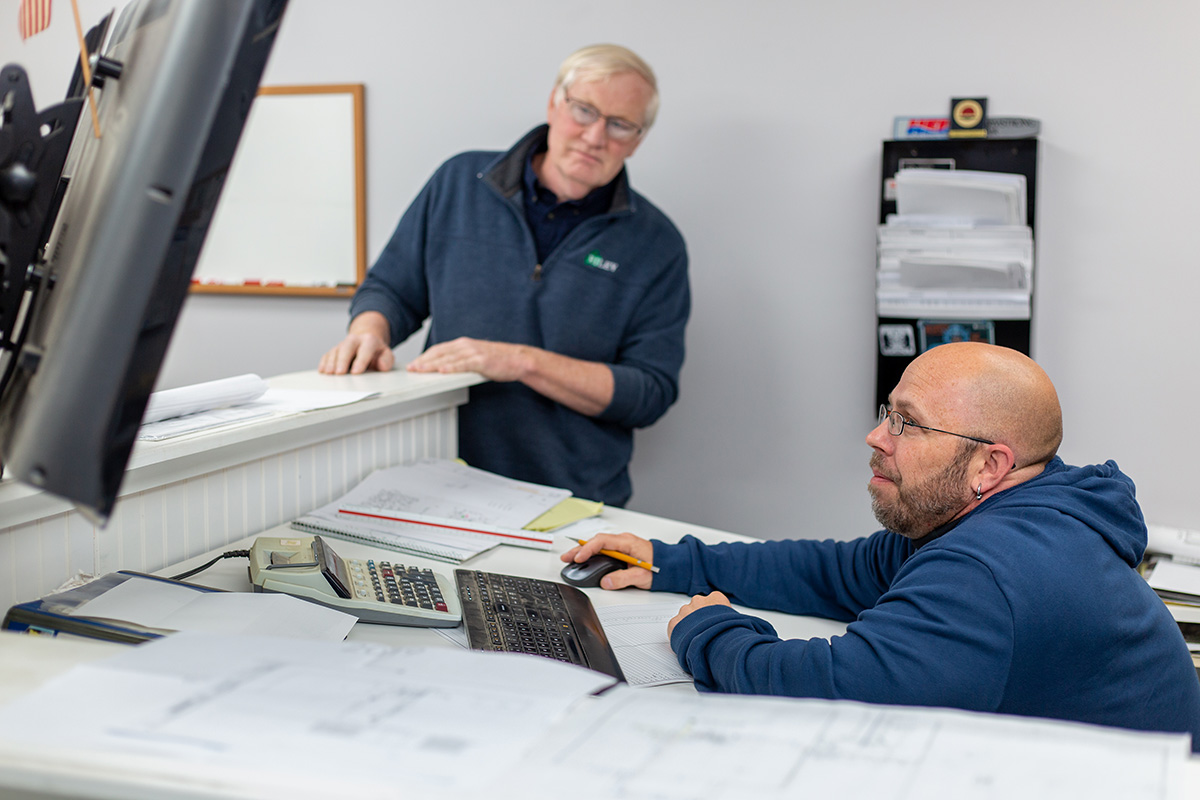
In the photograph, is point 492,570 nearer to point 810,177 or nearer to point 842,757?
point 842,757

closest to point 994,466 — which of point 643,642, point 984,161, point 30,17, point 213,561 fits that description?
point 643,642

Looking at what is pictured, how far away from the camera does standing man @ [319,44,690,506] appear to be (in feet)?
7.32

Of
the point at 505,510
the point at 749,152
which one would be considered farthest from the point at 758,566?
the point at 749,152

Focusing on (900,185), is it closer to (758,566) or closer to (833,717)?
(758,566)

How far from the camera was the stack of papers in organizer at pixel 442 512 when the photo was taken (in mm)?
1579

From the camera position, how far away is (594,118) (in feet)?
7.34

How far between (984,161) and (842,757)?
7.26ft

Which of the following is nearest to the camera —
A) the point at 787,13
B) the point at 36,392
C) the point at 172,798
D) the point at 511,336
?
the point at 172,798

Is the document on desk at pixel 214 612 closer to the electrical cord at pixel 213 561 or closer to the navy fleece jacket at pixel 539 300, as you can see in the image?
A: the electrical cord at pixel 213 561

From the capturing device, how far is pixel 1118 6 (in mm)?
2336

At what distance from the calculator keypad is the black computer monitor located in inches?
23.4

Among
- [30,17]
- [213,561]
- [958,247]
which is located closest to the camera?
[30,17]

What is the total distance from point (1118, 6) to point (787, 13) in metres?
0.82

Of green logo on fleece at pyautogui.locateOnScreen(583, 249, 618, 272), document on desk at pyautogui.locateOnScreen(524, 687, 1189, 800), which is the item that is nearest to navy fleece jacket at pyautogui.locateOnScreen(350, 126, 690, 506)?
green logo on fleece at pyautogui.locateOnScreen(583, 249, 618, 272)
